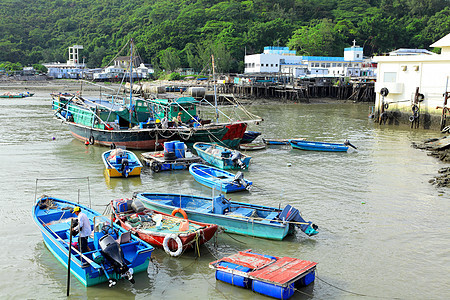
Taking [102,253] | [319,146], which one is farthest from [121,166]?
[319,146]

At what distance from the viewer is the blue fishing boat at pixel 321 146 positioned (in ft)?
94.9

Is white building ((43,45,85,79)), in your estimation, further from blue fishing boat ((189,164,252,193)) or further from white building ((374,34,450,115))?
blue fishing boat ((189,164,252,193))

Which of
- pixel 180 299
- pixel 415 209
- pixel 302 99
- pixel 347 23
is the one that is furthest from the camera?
pixel 347 23

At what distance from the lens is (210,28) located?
113938mm

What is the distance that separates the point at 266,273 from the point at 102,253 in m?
4.22

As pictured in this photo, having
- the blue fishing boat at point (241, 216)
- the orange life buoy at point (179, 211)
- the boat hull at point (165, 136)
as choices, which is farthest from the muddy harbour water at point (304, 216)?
the boat hull at point (165, 136)

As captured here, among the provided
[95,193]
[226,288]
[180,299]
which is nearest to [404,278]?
[226,288]

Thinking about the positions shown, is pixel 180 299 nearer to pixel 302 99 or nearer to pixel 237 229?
pixel 237 229

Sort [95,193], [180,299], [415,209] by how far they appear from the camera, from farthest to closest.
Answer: [95,193] < [415,209] < [180,299]

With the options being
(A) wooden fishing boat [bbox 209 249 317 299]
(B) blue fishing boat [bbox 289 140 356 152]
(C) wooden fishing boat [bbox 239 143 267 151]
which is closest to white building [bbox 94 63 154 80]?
(C) wooden fishing boat [bbox 239 143 267 151]

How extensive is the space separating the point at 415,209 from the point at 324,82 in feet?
193

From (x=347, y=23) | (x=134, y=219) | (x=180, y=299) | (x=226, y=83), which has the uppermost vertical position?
(x=347, y=23)

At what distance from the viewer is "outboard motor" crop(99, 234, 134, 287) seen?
11.0 metres

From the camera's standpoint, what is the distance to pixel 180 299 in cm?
1100
